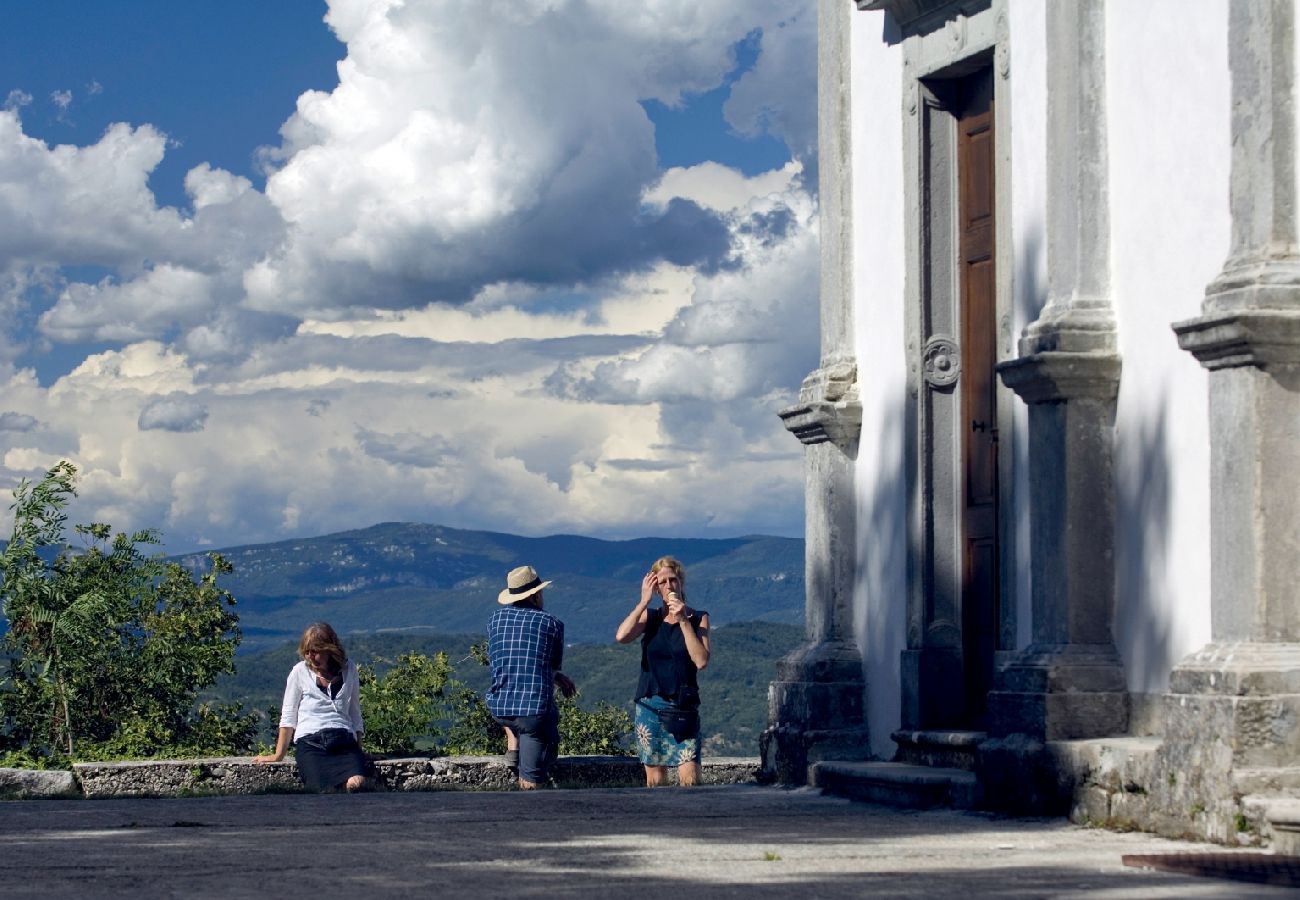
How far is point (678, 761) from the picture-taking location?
12.0 m

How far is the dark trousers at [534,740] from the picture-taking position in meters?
11.8

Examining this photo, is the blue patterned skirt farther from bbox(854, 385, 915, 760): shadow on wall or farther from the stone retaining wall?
bbox(854, 385, 915, 760): shadow on wall

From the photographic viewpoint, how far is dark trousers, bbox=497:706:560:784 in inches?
466

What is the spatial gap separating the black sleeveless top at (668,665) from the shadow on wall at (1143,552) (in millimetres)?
3071

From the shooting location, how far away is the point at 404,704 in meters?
15.6

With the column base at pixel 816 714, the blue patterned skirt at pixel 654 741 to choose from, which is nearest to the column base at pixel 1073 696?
the column base at pixel 816 714

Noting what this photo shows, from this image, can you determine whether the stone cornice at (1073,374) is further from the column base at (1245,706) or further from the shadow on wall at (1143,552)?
the column base at (1245,706)

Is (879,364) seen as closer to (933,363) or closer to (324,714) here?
(933,363)

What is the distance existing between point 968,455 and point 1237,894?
522cm

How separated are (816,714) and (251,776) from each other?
11.3ft

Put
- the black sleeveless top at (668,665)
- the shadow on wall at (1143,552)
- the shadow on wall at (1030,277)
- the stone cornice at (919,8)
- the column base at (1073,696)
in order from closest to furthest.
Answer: the shadow on wall at (1143,552), the column base at (1073,696), the shadow on wall at (1030,277), the stone cornice at (919,8), the black sleeveless top at (668,665)

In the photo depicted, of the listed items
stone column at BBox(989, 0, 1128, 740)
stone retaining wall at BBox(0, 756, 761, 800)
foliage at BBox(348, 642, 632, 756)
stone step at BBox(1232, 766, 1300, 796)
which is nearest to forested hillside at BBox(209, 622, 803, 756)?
foliage at BBox(348, 642, 632, 756)

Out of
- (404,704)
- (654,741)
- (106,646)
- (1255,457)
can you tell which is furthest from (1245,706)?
(106,646)

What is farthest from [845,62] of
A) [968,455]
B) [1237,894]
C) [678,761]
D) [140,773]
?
[1237,894]
